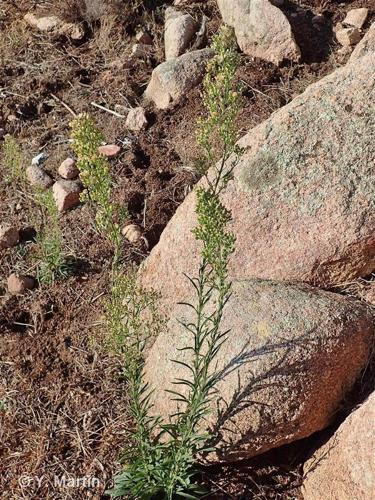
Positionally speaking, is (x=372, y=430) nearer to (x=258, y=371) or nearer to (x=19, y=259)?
(x=258, y=371)

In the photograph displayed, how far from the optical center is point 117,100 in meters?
5.33

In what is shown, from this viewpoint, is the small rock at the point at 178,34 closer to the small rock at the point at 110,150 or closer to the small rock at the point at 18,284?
the small rock at the point at 110,150

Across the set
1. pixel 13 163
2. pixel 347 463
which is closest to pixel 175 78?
pixel 13 163

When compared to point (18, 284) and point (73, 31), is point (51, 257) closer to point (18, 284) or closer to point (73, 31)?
point (18, 284)

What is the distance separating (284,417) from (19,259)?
2066 mm

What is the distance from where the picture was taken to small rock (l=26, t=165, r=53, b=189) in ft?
15.4

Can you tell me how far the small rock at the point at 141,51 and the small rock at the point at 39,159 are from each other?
137 cm

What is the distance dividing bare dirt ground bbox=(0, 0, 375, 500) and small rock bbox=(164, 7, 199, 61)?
122mm

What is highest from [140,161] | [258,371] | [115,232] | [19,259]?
[115,232]

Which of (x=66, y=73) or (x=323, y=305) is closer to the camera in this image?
(x=323, y=305)

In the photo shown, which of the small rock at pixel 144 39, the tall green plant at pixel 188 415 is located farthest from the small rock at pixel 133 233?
the small rock at pixel 144 39

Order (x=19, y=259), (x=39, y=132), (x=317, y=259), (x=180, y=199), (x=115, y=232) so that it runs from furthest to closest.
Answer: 1. (x=39, y=132)
2. (x=180, y=199)
3. (x=19, y=259)
4. (x=317, y=259)
5. (x=115, y=232)

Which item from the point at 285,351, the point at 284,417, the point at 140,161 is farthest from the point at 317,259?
the point at 140,161

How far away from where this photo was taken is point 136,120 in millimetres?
5059
